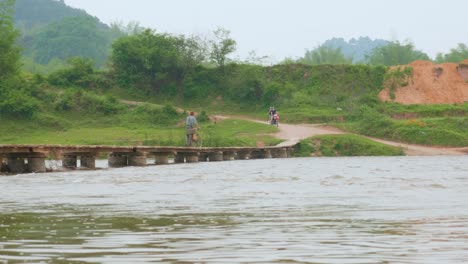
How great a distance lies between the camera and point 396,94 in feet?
246

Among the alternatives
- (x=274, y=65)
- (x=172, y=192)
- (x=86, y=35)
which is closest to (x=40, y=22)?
(x=86, y=35)

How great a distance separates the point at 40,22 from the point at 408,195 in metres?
178

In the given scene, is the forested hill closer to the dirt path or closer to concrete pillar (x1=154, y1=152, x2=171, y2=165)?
the dirt path

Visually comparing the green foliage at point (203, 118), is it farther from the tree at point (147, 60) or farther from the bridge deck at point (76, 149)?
the bridge deck at point (76, 149)

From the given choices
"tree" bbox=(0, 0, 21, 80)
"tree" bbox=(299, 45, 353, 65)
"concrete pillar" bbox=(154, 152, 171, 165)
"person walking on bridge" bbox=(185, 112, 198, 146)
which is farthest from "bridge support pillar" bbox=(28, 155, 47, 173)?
"tree" bbox=(299, 45, 353, 65)

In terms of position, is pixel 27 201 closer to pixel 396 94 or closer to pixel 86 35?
pixel 396 94

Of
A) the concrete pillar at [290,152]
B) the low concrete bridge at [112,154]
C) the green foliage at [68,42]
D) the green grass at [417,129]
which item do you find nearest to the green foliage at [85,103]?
the green grass at [417,129]

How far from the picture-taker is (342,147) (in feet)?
169

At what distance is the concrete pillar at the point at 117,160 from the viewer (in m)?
34.1

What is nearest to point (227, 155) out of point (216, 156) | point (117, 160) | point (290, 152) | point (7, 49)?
point (216, 156)

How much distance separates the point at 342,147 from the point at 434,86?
28.3m

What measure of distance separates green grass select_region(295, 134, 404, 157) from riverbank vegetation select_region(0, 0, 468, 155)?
1.12 feet

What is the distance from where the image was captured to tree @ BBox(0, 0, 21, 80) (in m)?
58.6

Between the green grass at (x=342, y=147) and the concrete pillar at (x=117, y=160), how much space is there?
17.1 metres
